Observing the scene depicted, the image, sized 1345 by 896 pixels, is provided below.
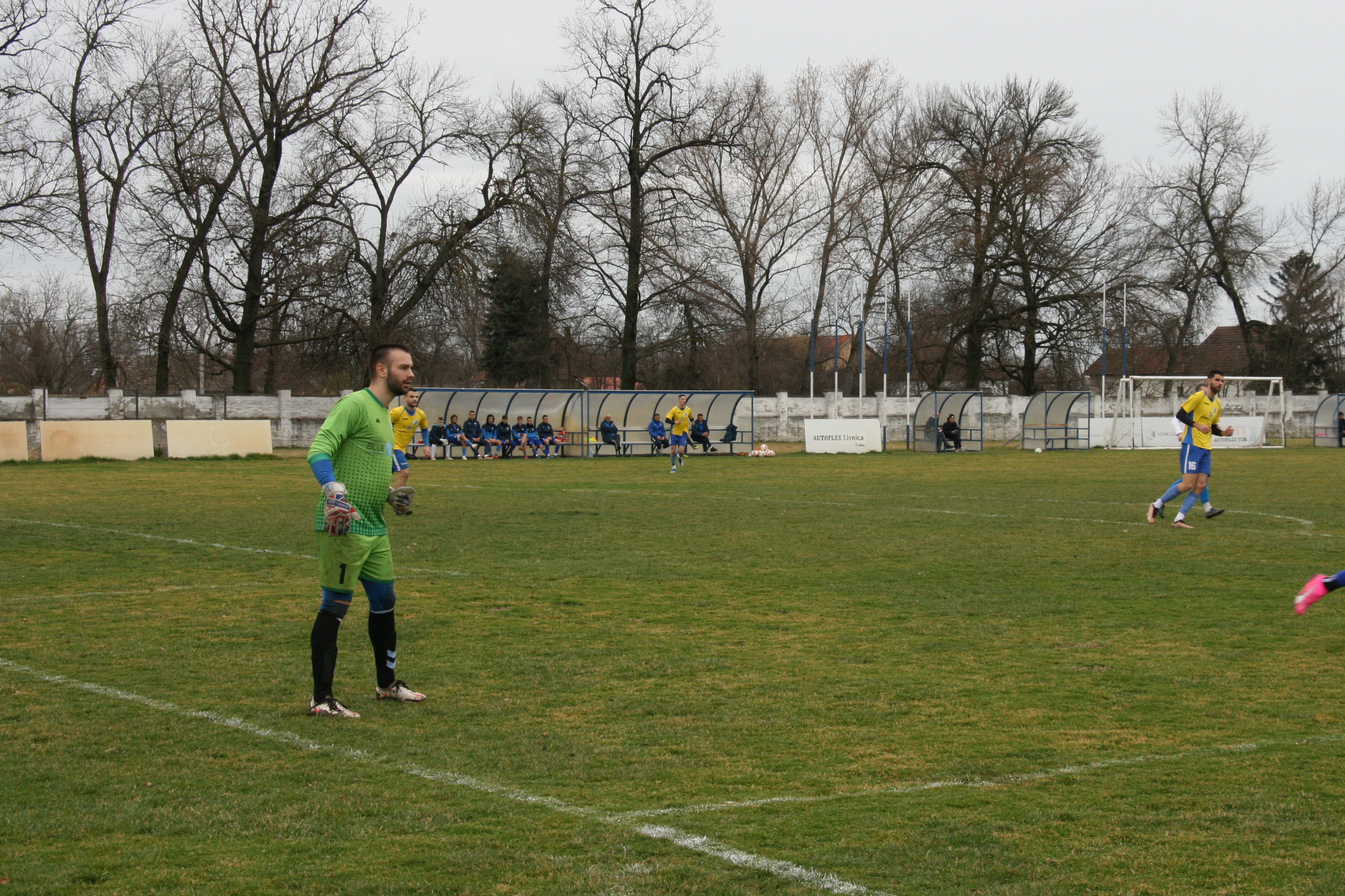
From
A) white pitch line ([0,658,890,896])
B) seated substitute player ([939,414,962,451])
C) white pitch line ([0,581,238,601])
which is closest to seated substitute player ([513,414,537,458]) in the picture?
seated substitute player ([939,414,962,451])

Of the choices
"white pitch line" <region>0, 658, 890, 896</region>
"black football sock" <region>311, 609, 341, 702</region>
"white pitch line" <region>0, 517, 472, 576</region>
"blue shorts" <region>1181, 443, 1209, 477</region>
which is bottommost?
"white pitch line" <region>0, 658, 890, 896</region>

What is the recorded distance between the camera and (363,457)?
6711 millimetres

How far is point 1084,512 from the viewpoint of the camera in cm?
1827

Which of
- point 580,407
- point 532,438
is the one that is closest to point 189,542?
point 532,438

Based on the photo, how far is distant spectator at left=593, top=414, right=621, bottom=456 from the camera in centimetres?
4081

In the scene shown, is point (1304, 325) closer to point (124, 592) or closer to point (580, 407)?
point (580, 407)

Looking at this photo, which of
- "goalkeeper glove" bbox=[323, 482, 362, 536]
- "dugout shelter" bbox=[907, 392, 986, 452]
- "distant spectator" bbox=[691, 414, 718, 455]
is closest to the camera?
"goalkeeper glove" bbox=[323, 482, 362, 536]

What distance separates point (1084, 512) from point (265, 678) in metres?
14.0

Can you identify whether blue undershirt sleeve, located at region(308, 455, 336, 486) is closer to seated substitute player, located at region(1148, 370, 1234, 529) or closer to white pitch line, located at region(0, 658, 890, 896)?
white pitch line, located at region(0, 658, 890, 896)

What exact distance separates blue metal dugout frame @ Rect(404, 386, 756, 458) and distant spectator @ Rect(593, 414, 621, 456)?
257 mm

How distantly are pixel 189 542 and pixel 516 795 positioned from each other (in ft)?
36.0

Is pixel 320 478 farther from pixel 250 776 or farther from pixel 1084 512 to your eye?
pixel 1084 512

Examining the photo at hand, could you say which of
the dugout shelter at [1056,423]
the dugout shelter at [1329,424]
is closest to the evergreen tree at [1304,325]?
the dugout shelter at [1329,424]

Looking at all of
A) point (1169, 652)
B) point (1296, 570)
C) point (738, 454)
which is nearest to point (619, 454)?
point (738, 454)
